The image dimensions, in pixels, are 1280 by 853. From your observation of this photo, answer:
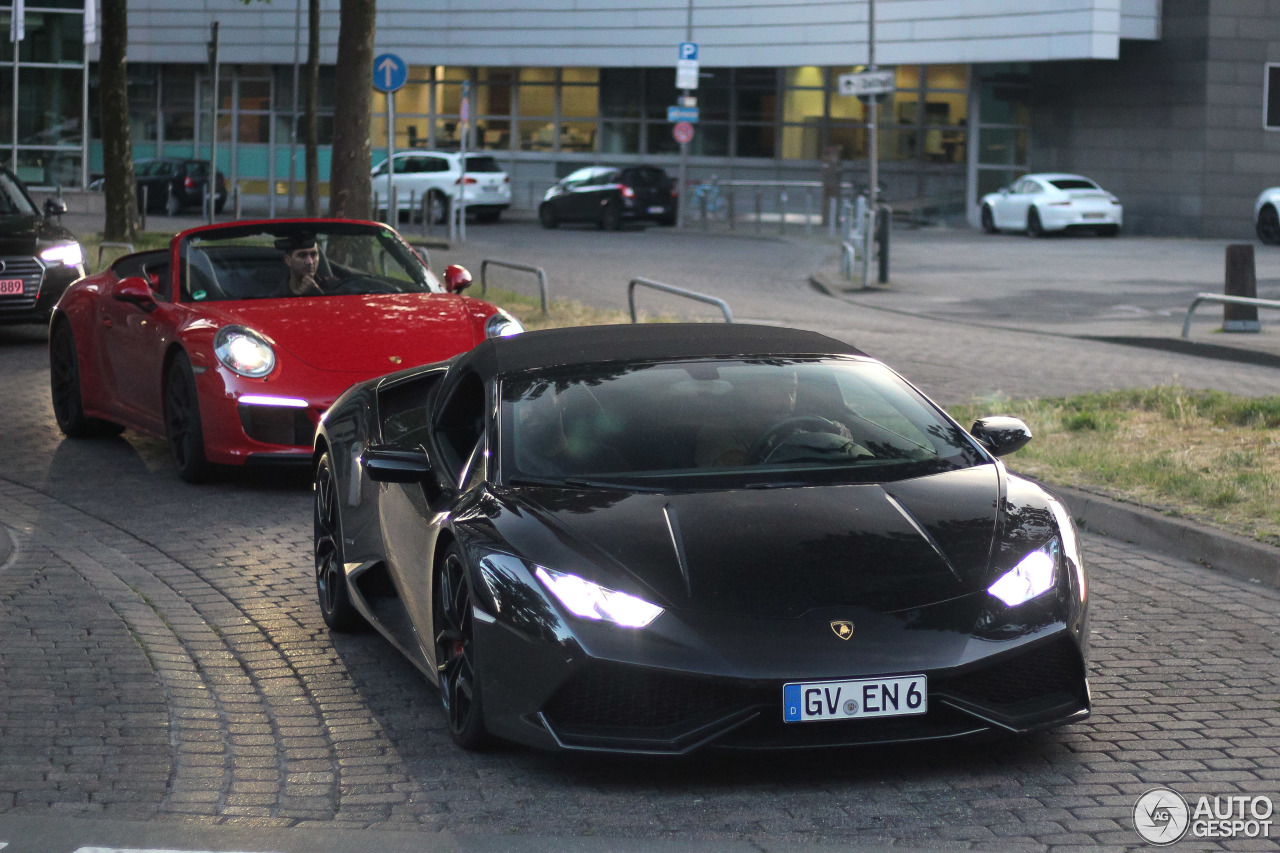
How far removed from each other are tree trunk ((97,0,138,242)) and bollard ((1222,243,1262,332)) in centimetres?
1751

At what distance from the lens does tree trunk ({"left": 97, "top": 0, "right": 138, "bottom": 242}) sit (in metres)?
28.2

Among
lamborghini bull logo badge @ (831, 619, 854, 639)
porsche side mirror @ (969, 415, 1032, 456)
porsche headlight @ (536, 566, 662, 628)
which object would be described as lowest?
lamborghini bull logo badge @ (831, 619, 854, 639)

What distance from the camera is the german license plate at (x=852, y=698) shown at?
14.8 ft

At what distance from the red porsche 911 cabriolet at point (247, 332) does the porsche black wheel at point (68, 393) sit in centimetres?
1

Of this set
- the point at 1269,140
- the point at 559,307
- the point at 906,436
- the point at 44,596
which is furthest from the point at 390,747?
the point at 1269,140

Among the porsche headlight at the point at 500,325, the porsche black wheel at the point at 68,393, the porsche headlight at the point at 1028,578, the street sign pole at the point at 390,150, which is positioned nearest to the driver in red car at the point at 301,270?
the porsche headlight at the point at 500,325

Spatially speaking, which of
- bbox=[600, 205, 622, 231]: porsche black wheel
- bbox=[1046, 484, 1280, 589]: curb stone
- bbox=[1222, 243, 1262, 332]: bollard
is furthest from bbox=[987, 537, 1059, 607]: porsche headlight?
bbox=[600, 205, 622, 231]: porsche black wheel

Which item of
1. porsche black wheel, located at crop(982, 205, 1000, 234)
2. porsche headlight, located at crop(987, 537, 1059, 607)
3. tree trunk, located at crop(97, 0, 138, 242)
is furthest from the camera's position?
porsche black wheel, located at crop(982, 205, 1000, 234)

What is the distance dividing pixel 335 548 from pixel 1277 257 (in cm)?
2659

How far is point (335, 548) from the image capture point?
22.1 feet

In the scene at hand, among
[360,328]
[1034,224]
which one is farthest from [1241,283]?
[1034,224]

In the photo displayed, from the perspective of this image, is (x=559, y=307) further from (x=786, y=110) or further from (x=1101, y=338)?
(x=786, y=110)

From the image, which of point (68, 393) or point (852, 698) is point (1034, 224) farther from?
point (852, 698)

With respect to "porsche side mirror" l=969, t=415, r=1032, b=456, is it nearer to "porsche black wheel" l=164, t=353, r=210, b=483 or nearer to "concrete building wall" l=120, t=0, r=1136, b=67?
"porsche black wheel" l=164, t=353, r=210, b=483
